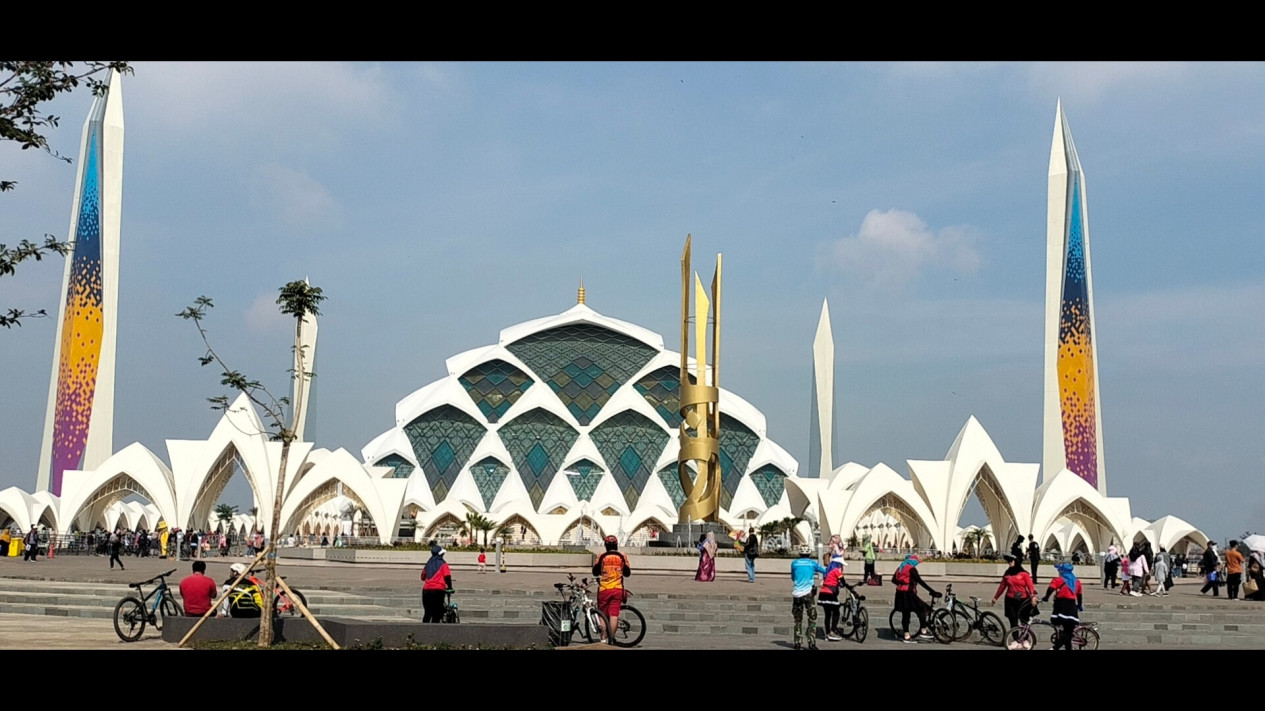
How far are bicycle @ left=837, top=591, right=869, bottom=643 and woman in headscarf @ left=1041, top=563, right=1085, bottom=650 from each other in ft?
7.76

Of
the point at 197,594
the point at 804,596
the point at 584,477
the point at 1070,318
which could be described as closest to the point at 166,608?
the point at 197,594

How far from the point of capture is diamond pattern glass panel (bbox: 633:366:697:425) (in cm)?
7744

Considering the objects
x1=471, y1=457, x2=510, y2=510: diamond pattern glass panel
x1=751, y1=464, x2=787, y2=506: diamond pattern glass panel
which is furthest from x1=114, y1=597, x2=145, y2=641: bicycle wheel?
x1=751, y1=464, x2=787, y2=506: diamond pattern glass panel

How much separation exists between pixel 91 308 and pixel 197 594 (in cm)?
4185

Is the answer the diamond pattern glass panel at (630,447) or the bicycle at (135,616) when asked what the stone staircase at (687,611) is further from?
the diamond pattern glass panel at (630,447)

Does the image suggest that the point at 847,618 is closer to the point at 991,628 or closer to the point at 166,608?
the point at 991,628

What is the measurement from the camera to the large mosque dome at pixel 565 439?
68.3 meters

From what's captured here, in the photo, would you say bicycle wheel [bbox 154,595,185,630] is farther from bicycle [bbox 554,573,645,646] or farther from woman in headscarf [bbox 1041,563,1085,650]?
woman in headscarf [bbox 1041,563,1085,650]

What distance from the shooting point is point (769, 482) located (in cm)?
7681

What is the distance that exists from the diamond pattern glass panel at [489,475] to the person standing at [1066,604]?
190ft

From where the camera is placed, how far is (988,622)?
47.6 ft
